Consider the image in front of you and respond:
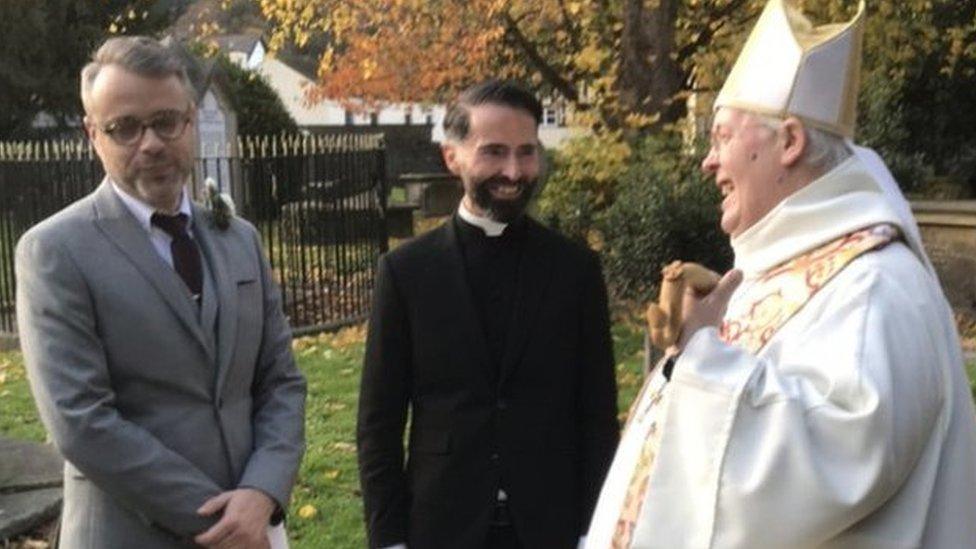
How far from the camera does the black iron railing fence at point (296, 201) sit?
10.9 meters

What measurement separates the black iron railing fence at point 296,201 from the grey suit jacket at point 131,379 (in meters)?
8.25

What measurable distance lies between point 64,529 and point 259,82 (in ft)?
73.2

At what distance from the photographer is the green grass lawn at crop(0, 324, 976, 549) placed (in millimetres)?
5636

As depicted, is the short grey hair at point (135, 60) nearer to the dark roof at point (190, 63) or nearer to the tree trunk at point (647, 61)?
the dark roof at point (190, 63)

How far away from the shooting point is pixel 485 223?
3102mm

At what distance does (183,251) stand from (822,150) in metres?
1.37

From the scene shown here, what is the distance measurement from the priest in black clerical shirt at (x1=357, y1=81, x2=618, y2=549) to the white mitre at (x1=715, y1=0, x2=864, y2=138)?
74 cm

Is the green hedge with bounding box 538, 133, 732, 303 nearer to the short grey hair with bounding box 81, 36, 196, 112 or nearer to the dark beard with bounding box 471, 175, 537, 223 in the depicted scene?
the dark beard with bounding box 471, 175, 537, 223

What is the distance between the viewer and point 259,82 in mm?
24312

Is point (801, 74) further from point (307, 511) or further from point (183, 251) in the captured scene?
point (307, 511)

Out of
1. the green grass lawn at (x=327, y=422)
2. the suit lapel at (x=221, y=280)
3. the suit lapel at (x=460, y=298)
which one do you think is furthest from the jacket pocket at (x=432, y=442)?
the green grass lawn at (x=327, y=422)

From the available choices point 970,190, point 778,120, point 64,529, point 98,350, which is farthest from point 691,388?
point 970,190

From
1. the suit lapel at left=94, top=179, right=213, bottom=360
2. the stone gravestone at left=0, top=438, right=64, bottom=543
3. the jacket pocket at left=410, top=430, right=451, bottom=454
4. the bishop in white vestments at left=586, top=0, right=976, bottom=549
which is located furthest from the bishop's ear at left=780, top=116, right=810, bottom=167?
the stone gravestone at left=0, top=438, right=64, bottom=543

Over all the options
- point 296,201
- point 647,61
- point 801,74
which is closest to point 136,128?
point 801,74
